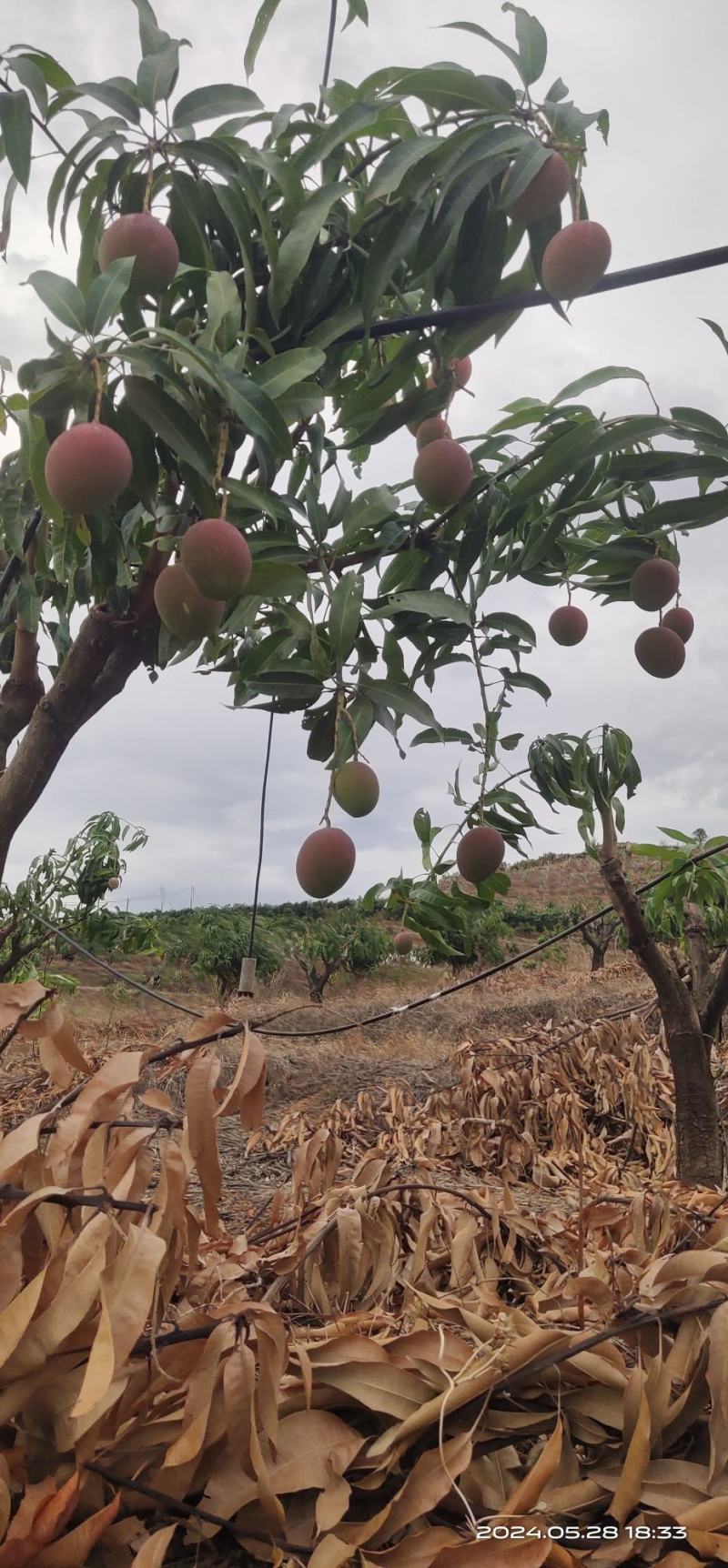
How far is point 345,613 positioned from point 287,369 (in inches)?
9.4

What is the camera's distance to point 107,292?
0.75 m

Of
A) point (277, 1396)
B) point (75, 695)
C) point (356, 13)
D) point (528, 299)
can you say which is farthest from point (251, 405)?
point (356, 13)

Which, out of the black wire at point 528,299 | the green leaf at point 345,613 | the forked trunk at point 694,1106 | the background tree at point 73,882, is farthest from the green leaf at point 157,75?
the background tree at point 73,882

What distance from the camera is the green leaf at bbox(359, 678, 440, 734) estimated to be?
101 centimetres

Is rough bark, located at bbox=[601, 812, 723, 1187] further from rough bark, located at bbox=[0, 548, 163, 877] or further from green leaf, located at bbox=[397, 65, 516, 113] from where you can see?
green leaf, located at bbox=[397, 65, 516, 113]

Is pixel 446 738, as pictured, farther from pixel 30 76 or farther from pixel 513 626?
pixel 30 76

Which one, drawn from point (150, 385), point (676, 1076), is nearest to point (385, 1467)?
point (150, 385)

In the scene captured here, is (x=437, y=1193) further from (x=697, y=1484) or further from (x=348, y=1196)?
(x=697, y=1484)

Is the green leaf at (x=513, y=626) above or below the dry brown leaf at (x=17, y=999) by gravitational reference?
above

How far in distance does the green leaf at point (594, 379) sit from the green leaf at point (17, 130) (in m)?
0.63

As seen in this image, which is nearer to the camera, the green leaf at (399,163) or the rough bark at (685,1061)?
the green leaf at (399,163)

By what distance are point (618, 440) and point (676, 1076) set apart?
155 cm

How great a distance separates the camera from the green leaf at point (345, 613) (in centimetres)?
100

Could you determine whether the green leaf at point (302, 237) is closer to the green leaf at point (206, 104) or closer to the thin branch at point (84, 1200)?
the green leaf at point (206, 104)
